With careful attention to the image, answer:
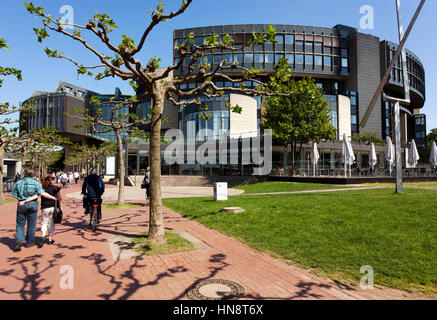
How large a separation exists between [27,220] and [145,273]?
3.78m

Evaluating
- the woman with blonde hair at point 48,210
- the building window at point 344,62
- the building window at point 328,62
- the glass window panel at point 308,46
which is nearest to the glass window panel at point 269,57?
the glass window panel at point 308,46

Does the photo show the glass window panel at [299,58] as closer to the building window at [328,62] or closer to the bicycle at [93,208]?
the building window at [328,62]

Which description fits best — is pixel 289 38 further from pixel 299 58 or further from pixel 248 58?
pixel 248 58

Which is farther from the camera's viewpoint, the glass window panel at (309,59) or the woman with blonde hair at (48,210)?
the glass window panel at (309,59)

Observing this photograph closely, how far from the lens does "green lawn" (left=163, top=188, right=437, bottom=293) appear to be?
171 inches

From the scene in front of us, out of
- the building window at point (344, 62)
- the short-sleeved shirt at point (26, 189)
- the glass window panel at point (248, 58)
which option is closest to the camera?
the short-sleeved shirt at point (26, 189)

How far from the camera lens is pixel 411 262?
4520 millimetres

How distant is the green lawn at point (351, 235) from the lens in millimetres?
4348

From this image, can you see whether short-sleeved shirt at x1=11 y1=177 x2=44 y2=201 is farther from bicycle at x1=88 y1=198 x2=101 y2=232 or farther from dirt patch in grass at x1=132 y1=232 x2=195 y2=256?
dirt patch in grass at x1=132 y1=232 x2=195 y2=256

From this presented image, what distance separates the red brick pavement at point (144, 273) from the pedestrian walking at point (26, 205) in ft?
1.06

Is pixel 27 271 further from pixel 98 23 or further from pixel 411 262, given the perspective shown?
pixel 411 262

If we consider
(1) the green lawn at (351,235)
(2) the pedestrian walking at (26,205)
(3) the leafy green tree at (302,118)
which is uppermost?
(3) the leafy green tree at (302,118)

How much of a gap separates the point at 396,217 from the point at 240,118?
3855 centimetres

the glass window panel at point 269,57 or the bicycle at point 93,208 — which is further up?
Result: the glass window panel at point 269,57
